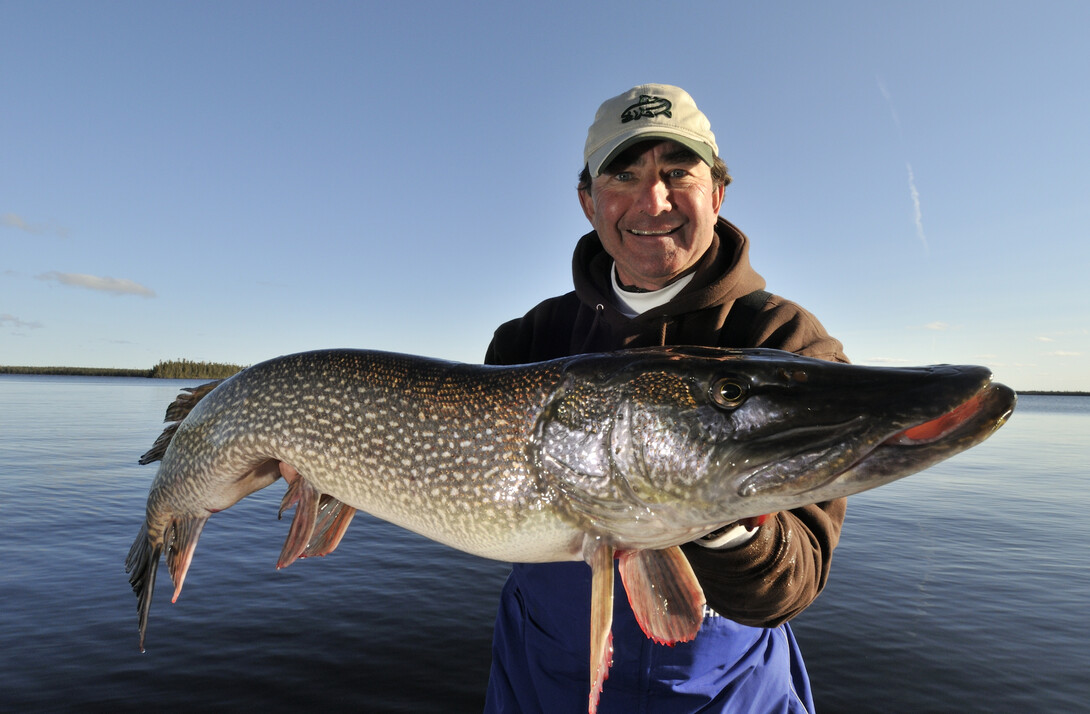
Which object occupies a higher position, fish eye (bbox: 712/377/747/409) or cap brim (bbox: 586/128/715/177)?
cap brim (bbox: 586/128/715/177)

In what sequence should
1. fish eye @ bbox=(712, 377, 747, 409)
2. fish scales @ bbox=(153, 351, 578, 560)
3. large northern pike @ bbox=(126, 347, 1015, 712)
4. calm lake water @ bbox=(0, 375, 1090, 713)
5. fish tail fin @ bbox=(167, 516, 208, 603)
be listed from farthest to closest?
calm lake water @ bbox=(0, 375, 1090, 713) < fish tail fin @ bbox=(167, 516, 208, 603) < fish scales @ bbox=(153, 351, 578, 560) < fish eye @ bbox=(712, 377, 747, 409) < large northern pike @ bbox=(126, 347, 1015, 712)

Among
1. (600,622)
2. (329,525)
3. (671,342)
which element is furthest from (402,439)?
(671,342)

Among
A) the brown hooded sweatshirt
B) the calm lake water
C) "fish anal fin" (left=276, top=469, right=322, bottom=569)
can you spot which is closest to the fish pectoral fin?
the brown hooded sweatshirt

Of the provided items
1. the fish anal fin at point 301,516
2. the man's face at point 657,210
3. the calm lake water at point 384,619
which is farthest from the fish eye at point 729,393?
the calm lake water at point 384,619

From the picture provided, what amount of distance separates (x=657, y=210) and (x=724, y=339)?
536 mm

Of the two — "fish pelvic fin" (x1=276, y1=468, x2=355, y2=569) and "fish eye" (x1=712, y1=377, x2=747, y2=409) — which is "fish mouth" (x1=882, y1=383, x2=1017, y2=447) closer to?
"fish eye" (x1=712, y1=377, x2=747, y2=409)

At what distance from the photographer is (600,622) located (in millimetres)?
1476

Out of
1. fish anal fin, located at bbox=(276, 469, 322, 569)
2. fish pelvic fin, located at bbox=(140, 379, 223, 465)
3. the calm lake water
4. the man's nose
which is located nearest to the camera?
fish anal fin, located at bbox=(276, 469, 322, 569)

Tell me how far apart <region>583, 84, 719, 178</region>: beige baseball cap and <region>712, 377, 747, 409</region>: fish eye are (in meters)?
1.16

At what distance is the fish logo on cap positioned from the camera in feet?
7.47

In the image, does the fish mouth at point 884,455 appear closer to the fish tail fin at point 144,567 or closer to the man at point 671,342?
the man at point 671,342

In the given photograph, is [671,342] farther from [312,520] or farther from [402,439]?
[312,520]

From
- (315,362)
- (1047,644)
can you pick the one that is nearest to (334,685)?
(315,362)

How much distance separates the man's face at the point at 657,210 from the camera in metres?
2.26
